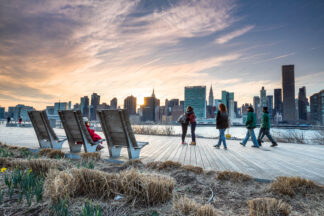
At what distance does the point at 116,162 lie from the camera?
344 cm

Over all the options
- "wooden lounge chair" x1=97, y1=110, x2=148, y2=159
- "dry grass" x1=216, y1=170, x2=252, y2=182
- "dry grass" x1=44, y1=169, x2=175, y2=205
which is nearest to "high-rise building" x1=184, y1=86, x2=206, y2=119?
"wooden lounge chair" x1=97, y1=110, x2=148, y2=159

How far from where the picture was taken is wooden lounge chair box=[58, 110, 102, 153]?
377 cm

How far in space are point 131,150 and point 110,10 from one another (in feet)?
19.6

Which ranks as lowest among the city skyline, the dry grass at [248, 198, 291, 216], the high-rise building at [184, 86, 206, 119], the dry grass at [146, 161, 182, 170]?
the dry grass at [146, 161, 182, 170]

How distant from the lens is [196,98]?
136 metres

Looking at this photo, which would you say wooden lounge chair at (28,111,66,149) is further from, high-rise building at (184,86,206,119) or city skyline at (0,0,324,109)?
high-rise building at (184,86,206,119)

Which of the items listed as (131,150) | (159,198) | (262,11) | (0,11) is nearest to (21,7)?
(0,11)

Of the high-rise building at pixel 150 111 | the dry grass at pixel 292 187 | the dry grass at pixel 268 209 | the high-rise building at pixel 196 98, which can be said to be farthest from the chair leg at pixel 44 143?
the high-rise building at pixel 196 98

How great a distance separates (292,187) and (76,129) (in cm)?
413

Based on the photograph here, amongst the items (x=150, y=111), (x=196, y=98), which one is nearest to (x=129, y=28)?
(x=150, y=111)

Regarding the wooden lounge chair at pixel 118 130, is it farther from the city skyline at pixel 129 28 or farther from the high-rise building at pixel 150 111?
the high-rise building at pixel 150 111

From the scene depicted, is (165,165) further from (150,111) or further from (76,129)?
(150,111)

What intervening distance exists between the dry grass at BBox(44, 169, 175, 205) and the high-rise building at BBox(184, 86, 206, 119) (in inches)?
5116

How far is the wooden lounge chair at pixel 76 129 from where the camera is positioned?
3.77 m
